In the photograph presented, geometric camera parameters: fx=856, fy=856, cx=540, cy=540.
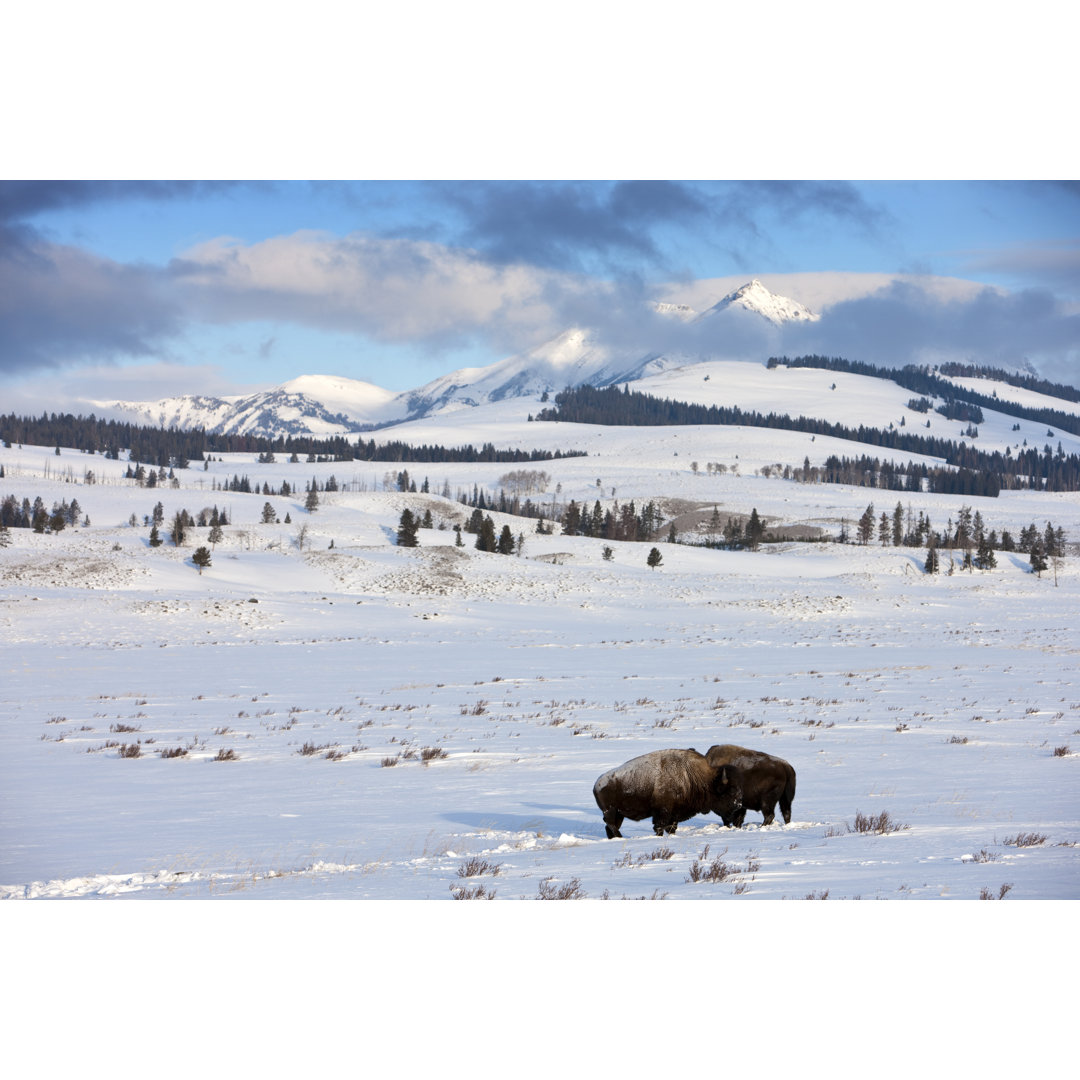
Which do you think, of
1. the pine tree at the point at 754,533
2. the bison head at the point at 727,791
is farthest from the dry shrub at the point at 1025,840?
the pine tree at the point at 754,533

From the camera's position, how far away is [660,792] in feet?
32.8

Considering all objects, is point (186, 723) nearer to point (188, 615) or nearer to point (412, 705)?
point (412, 705)

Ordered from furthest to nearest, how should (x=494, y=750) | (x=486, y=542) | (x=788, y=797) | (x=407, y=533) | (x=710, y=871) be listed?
(x=407, y=533) → (x=486, y=542) → (x=494, y=750) → (x=788, y=797) → (x=710, y=871)

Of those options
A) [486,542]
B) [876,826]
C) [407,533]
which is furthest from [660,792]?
[407,533]

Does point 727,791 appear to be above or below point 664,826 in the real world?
above

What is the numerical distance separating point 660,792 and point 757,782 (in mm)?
1215

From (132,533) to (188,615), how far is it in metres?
48.5

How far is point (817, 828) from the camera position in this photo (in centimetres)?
1005

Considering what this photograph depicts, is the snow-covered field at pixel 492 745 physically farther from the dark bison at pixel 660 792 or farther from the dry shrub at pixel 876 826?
the dark bison at pixel 660 792

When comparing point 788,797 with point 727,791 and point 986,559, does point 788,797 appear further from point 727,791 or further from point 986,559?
point 986,559

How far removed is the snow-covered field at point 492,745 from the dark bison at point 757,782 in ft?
0.90

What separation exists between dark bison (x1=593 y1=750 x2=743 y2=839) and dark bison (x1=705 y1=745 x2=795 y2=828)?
86mm

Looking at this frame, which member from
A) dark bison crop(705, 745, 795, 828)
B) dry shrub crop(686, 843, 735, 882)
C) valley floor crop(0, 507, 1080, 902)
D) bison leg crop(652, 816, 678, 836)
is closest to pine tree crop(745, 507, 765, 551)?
valley floor crop(0, 507, 1080, 902)

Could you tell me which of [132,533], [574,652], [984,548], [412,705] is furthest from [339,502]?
[412,705]
